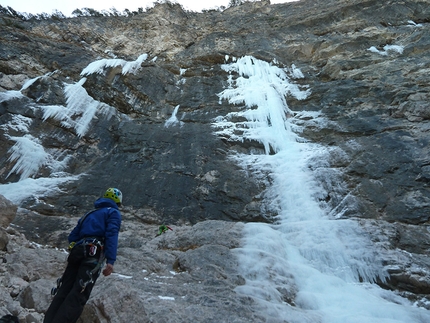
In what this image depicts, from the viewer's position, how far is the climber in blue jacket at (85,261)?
2.97 meters

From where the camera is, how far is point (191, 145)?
10.6 m

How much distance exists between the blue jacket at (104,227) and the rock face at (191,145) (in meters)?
0.56

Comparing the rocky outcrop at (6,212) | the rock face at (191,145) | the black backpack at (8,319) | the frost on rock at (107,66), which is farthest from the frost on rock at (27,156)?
the black backpack at (8,319)

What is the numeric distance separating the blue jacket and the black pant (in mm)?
147

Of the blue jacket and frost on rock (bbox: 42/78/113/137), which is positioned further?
frost on rock (bbox: 42/78/113/137)

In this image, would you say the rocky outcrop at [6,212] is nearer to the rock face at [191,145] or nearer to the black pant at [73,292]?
the rock face at [191,145]

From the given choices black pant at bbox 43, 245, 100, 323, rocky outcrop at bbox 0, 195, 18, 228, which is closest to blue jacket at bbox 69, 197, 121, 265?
black pant at bbox 43, 245, 100, 323

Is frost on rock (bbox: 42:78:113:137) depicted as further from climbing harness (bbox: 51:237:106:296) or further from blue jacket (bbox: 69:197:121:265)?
climbing harness (bbox: 51:237:106:296)

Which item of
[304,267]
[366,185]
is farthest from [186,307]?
[366,185]

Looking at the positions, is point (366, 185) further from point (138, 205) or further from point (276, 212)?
point (138, 205)

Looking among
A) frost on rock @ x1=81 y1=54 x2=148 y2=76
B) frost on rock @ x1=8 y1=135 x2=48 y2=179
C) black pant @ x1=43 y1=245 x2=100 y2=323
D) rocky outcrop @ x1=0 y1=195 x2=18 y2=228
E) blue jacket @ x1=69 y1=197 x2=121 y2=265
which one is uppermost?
frost on rock @ x1=81 y1=54 x2=148 y2=76

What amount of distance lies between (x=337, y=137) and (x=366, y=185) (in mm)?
2472

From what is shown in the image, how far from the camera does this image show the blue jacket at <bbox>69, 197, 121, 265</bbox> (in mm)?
3283

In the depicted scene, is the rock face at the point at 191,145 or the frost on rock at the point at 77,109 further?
the frost on rock at the point at 77,109
